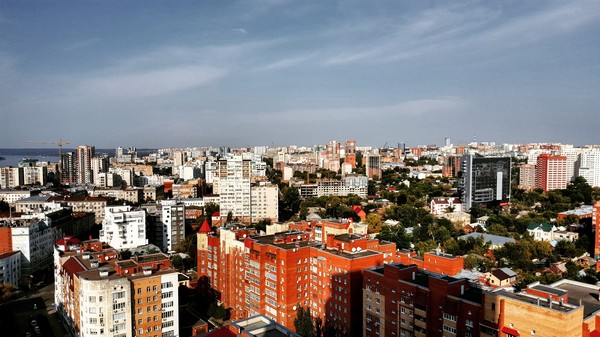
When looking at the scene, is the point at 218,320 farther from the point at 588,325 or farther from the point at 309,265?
the point at 588,325

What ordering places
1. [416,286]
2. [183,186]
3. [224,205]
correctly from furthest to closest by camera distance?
[183,186] < [224,205] < [416,286]

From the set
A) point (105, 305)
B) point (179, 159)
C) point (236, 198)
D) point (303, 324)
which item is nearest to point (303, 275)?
point (303, 324)

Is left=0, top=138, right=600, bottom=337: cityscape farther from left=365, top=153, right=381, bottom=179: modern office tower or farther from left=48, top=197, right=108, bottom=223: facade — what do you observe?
left=365, top=153, right=381, bottom=179: modern office tower

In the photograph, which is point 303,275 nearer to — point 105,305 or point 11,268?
point 105,305

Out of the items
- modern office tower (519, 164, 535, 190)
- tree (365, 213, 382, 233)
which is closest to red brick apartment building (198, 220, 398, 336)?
tree (365, 213, 382, 233)

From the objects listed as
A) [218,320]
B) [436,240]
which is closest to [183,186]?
[436,240]

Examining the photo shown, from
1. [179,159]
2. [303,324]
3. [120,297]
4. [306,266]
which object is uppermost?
[179,159]
